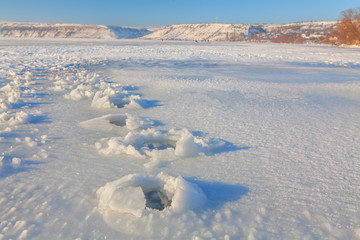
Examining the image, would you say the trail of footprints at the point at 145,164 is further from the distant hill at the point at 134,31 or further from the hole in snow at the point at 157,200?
the distant hill at the point at 134,31

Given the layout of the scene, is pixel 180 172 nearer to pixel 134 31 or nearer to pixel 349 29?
pixel 349 29

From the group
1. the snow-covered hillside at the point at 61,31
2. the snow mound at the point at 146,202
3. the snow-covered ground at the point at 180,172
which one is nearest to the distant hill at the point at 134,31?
the snow-covered hillside at the point at 61,31

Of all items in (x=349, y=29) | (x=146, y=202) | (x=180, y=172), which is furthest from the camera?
(x=349, y=29)

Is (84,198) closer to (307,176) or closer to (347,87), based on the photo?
(307,176)

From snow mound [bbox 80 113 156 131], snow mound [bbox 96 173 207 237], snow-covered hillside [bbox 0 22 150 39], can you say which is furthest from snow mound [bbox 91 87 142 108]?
snow-covered hillside [bbox 0 22 150 39]

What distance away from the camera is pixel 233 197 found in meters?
1.76

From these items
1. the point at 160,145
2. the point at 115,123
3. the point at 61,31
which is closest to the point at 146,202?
the point at 160,145

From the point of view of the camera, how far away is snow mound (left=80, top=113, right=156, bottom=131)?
3117 mm

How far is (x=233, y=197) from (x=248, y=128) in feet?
4.89

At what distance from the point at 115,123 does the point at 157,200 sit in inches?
70.6

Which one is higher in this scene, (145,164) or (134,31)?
(134,31)

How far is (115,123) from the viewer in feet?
11.0

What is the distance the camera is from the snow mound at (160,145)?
2346 mm

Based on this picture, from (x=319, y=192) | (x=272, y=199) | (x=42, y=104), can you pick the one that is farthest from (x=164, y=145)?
(x=42, y=104)
